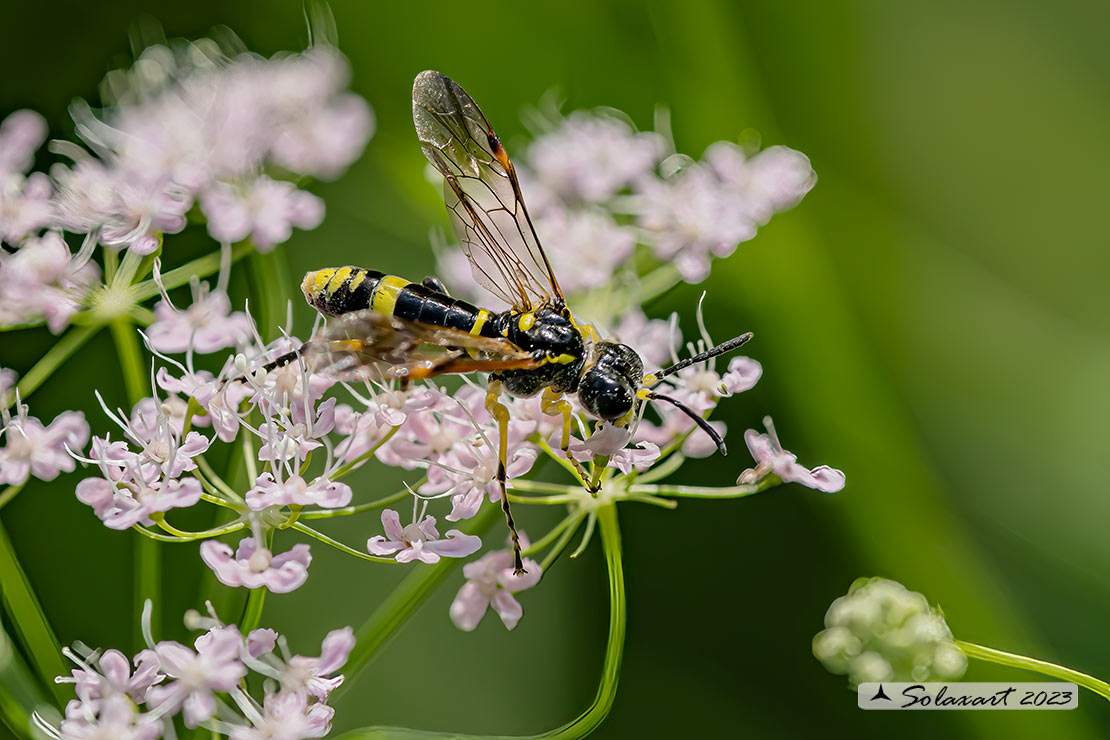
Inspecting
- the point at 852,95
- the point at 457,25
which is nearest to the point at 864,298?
the point at 852,95

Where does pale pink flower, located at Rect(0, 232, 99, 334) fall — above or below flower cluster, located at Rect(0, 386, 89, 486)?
above

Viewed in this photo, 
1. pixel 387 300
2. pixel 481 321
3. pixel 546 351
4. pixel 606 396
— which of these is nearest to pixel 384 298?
pixel 387 300

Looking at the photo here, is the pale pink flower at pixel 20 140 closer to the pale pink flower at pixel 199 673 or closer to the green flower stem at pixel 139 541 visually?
the green flower stem at pixel 139 541

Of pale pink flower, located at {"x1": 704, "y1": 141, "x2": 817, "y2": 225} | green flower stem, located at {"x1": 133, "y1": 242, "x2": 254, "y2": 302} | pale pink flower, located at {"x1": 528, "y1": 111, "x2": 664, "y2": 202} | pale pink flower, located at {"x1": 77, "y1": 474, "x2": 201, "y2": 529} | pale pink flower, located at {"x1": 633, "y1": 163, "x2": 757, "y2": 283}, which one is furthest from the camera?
pale pink flower, located at {"x1": 528, "y1": 111, "x2": 664, "y2": 202}

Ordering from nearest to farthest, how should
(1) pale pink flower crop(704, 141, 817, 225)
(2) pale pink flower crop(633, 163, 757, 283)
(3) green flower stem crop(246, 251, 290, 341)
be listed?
(3) green flower stem crop(246, 251, 290, 341) < (2) pale pink flower crop(633, 163, 757, 283) < (1) pale pink flower crop(704, 141, 817, 225)

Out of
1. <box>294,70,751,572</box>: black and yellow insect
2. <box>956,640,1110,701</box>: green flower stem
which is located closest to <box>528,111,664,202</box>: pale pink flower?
<box>294,70,751,572</box>: black and yellow insect

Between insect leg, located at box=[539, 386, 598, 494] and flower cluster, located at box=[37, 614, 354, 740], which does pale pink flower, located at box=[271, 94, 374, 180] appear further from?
flower cluster, located at box=[37, 614, 354, 740]

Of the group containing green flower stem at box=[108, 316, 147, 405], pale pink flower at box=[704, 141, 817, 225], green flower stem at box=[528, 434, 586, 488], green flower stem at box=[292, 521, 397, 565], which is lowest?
green flower stem at box=[292, 521, 397, 565]

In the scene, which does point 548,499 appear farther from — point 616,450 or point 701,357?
point 701,357
